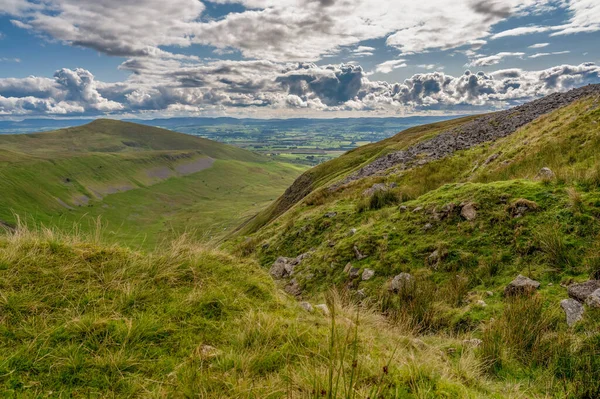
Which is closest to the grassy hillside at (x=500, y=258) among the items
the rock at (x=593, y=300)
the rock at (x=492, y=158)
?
the rock at (x=593, y=300)

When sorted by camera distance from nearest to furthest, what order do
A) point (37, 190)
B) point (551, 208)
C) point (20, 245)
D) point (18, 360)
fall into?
1. point (18, 360)
2. point (20, 245)
3. point (551, 208)
4. point (37, 190)

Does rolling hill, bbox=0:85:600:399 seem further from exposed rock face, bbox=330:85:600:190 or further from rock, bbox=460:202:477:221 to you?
exposed rock face, bbox=330:85:600:190

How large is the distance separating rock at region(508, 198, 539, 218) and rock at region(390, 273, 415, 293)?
3.67 m

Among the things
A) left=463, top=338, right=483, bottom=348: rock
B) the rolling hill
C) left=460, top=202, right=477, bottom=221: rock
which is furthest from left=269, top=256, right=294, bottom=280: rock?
left=463, top=338, right=483, bottom=348: rock

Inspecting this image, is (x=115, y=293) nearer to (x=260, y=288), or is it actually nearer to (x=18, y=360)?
(x=18, y=360)

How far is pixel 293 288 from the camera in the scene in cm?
1201

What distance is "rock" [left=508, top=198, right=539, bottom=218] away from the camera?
882cm

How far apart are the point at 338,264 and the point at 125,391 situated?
892cm

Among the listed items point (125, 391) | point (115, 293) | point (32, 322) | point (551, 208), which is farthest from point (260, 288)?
point (551, 208)

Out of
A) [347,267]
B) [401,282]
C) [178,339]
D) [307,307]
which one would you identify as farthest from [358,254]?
[178,339]

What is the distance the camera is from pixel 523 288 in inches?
264

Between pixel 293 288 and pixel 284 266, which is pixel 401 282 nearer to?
pixel 293 288

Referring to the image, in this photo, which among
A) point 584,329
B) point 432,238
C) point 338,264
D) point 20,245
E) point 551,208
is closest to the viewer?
point 584,329

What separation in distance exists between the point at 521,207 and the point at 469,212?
4.64ft
